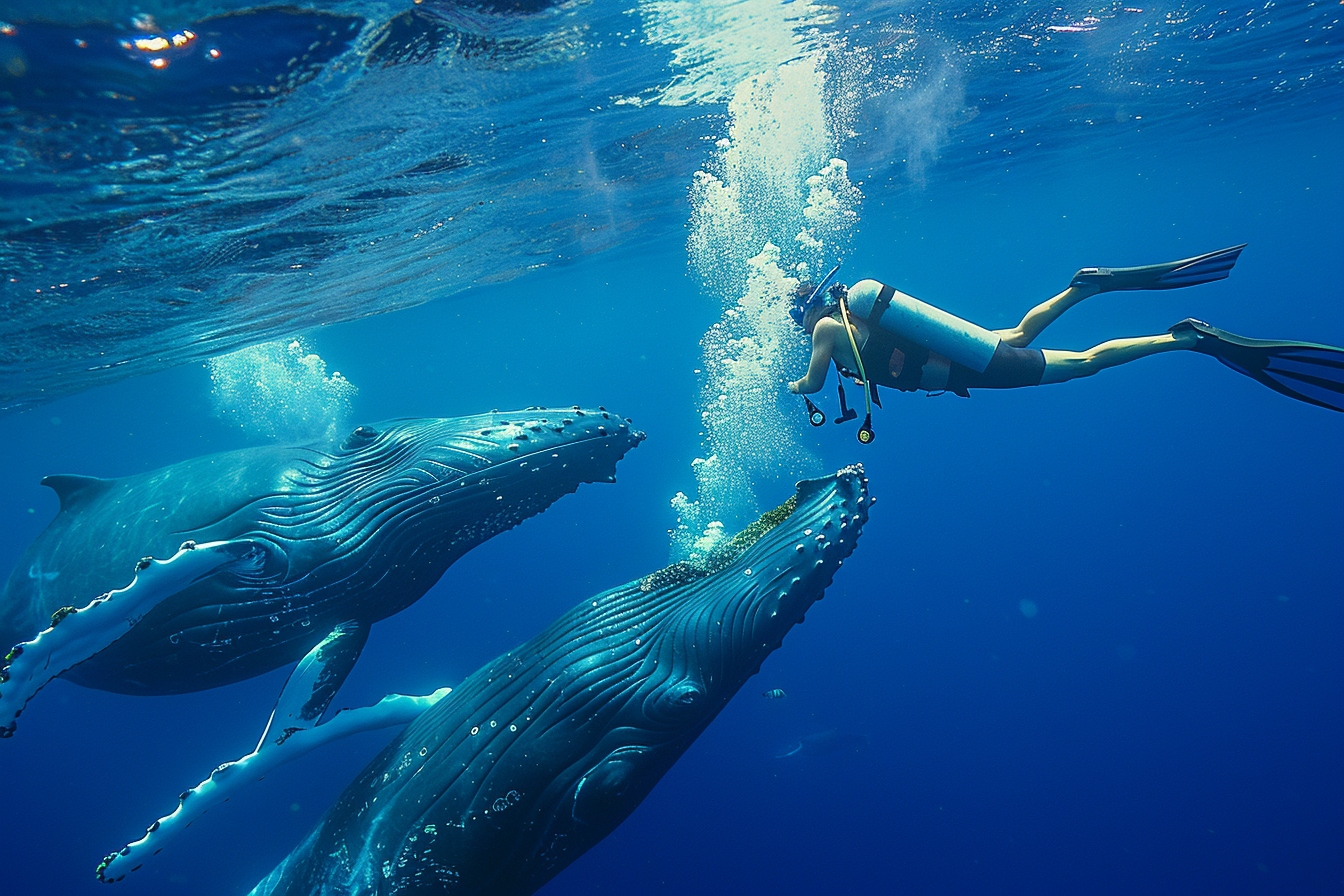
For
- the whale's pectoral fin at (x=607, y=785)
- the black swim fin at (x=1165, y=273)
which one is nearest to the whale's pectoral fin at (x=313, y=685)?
the whale's pectoral fin at (x=607, y=785)

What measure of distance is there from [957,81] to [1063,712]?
115 ft

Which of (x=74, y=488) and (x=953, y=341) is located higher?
(x=74, y=488)

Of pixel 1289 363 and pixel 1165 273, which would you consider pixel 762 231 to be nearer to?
pixel 1165 273

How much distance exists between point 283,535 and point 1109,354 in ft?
26.9

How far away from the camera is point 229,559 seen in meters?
4.87

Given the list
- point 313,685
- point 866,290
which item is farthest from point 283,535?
point 866,290

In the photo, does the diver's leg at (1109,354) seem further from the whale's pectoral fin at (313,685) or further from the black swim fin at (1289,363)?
the whale's pectoral fin at (313,685)

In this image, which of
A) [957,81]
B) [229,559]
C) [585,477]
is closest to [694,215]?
[957,81]

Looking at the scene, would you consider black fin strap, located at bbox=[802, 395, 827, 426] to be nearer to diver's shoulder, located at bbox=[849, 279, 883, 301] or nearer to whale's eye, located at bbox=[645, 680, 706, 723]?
diver's shoulder, located at bbox=[849, 279, 883, 301]

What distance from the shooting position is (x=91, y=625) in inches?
163

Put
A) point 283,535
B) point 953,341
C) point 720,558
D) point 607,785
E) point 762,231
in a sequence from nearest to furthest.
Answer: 1. point 607,785
2. point 283,535
3. point 720,558
4. point 953,341
5. point 762,231

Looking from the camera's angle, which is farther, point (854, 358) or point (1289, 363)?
point (854, 358)

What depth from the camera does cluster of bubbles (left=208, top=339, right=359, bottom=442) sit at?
3597 cm

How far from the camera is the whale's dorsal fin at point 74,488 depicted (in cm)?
630
